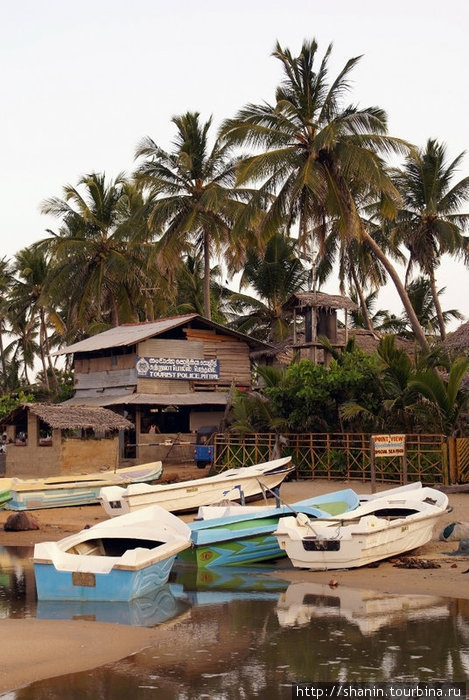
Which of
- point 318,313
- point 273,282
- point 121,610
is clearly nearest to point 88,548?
point 121,610

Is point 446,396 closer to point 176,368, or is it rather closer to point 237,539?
point 237,539

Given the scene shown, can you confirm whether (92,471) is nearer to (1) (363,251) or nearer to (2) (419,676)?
(1) (363,251)

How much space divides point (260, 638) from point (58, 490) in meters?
13.9

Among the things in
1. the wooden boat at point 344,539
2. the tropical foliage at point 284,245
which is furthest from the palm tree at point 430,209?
the wooden boat at point 344,539

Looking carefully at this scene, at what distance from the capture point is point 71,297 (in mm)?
44688

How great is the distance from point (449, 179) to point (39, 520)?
23.3 metres

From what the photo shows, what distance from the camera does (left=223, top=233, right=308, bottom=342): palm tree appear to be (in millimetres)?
47062

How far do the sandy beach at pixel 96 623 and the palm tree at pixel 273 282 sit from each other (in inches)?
1007

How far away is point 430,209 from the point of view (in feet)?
122

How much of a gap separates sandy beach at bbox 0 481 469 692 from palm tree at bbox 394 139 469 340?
1723 cm

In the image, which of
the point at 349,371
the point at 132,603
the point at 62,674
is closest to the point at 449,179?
the point at 349,371

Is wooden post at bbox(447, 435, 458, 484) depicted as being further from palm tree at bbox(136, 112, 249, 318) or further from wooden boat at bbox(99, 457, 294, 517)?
palm tree at bbox(136, 112, 249, 318)

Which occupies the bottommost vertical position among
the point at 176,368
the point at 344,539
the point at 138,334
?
the point at 344,539

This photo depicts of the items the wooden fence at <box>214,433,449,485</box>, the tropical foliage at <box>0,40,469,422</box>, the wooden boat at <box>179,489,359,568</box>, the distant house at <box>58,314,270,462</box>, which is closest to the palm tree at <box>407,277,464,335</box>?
the tropical foliage at <box>0,40,469,422</box>
